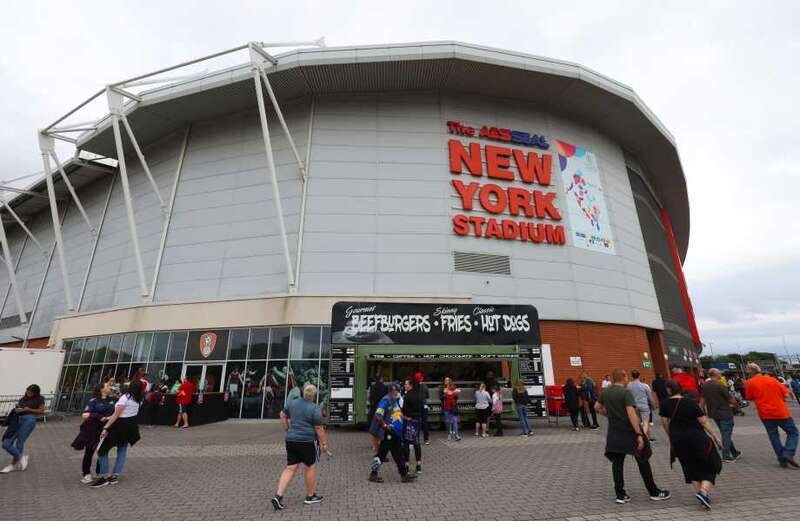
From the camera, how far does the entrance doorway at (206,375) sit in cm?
1784

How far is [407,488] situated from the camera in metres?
6.39

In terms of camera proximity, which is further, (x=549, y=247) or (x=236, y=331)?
(x=549, y=247)

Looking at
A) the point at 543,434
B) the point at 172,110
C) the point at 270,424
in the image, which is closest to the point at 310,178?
the point at 172,110

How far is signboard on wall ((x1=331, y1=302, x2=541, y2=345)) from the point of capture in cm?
1373

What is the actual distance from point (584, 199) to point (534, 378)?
13.6 m

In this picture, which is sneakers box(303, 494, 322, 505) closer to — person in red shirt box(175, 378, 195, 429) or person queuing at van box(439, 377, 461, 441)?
person queuing at van box(439, 377, 461, 441)

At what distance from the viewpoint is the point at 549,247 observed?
21.2 meters

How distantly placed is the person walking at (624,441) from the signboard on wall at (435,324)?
8.23m

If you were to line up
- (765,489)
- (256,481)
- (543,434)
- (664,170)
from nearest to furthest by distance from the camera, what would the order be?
(765,489) < (256,481) < (543,434) < (664,170)

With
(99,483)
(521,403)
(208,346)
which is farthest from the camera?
(208,346)

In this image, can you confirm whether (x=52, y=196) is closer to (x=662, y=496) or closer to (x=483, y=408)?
(x=483, y=408)

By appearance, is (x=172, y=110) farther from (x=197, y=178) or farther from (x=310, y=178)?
(x=310, y=178)

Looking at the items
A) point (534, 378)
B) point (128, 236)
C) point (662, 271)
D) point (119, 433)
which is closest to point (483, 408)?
point (534, 378)

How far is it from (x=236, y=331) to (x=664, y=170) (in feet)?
106
